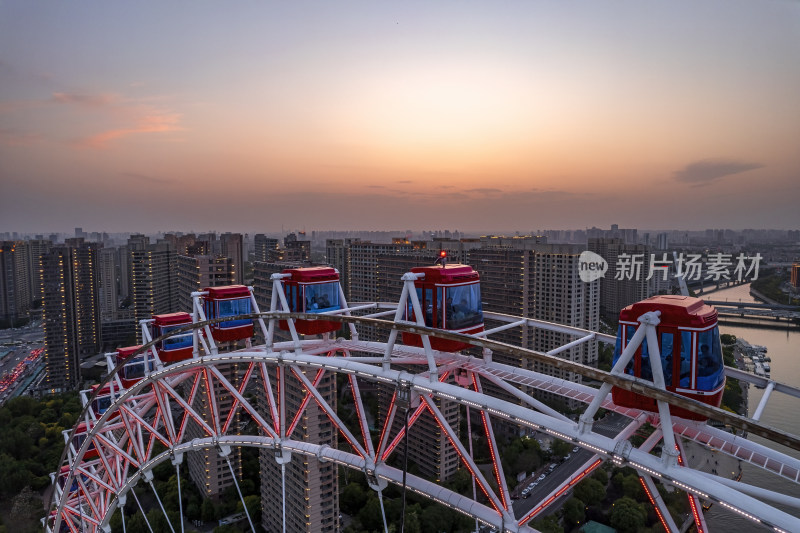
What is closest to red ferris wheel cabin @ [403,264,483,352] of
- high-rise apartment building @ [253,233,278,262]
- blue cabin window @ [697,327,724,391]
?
blue cabin window @ [697,327,724,391]

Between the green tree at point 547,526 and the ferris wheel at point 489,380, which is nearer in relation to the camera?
the ferris wheel at point 489,380

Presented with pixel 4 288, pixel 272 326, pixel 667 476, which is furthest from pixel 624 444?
pixel 4 288

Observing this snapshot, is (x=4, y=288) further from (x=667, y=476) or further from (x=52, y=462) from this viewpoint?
(x=667, y=476)

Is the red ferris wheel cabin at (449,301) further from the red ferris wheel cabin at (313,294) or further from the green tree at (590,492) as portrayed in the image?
the green tree at (590,492)

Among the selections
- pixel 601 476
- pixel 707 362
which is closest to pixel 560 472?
pixel 601 476

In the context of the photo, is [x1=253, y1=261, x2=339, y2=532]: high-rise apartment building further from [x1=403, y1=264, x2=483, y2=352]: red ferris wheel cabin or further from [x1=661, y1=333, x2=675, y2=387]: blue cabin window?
[x1=661, y1=333, x2=675, y2=387]: blue cabin window

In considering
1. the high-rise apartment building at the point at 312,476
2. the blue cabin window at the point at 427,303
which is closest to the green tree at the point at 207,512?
the high-rise apartment building at the point at 312,476
